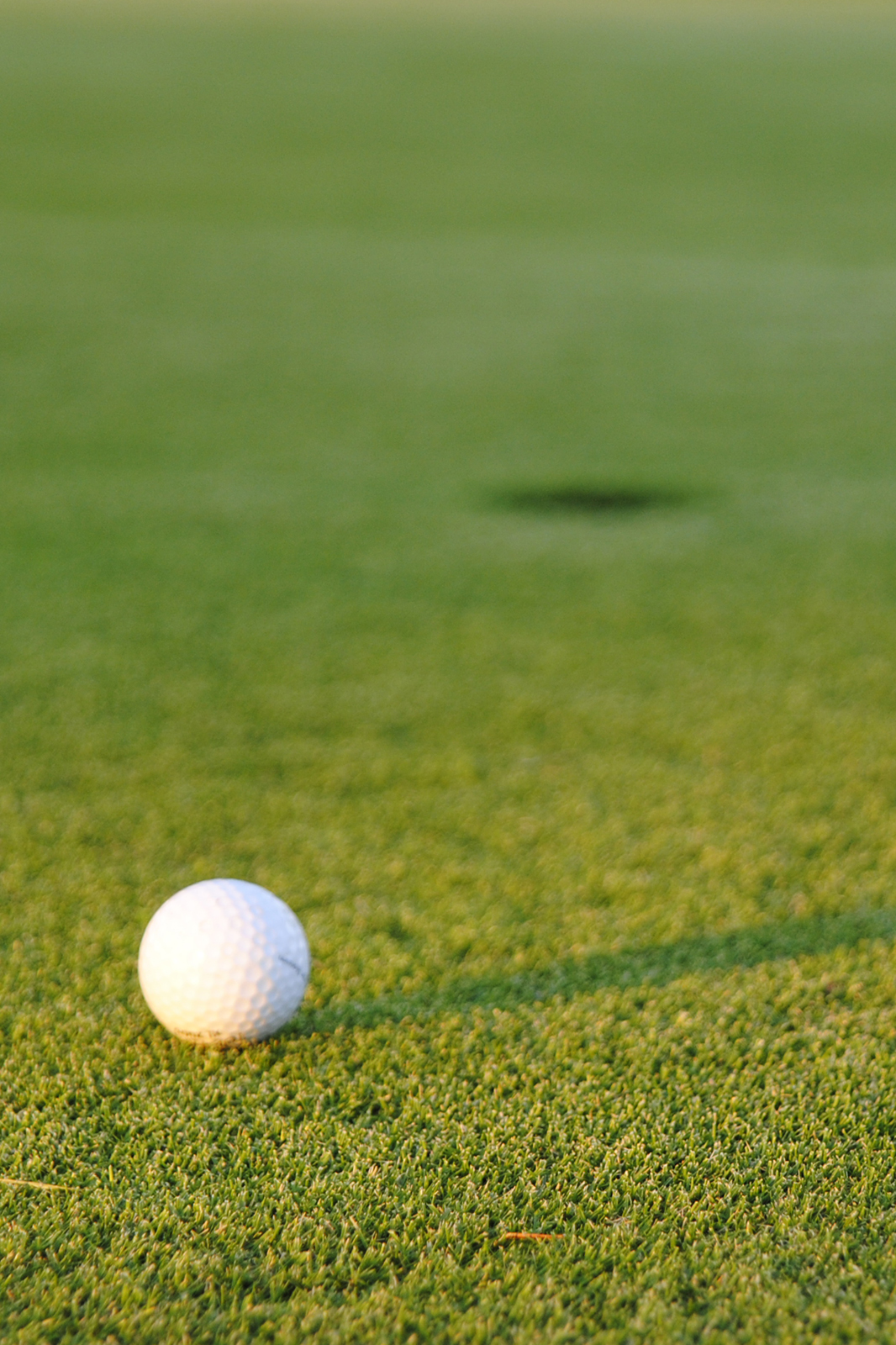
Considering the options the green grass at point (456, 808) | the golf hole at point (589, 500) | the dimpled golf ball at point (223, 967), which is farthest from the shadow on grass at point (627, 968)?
the golf hole at point (589, 500)

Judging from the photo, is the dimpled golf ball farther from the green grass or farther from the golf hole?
the golf hole

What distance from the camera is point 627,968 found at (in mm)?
2443

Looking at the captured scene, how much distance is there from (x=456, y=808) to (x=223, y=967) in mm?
1093

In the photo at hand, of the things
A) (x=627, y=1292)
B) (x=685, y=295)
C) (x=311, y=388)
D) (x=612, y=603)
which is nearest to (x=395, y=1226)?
(x=627, y=1292)

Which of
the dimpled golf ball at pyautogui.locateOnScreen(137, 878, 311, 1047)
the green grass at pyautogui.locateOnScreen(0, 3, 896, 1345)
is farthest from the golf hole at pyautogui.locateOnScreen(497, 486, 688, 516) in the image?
the dimpled golf ball at pyautogui.locateOnScreen(137, 878, 311, 1047)

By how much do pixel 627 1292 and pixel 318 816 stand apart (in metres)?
1.60

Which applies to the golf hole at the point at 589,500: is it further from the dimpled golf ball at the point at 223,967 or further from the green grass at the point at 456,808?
the dimpled golf ball at the point at 223,967

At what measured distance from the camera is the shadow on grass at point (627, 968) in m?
2.29

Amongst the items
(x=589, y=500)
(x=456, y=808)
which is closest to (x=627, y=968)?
(x=456, y=808)

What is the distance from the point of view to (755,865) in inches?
112

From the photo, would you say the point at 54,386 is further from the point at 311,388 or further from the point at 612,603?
the point at 612,603

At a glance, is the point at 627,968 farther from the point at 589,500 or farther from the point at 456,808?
the point at 589,500

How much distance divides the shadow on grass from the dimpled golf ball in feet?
0.42

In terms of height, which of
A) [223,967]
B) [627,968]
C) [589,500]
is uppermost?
[589,500]
